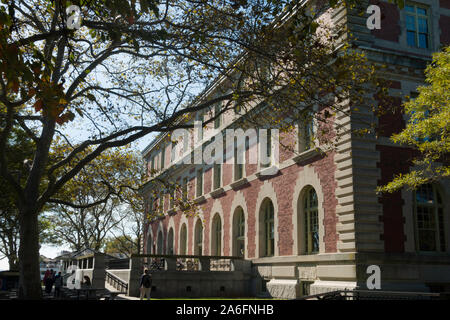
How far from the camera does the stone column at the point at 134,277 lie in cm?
2394

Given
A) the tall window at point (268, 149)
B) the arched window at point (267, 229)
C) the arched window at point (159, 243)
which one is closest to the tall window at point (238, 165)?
the tall window at point (268, 149)

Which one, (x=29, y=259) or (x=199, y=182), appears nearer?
(x=29, y=259)

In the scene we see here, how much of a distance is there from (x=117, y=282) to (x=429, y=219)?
1635 centimetres

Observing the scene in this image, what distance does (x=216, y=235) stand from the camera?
33.6 meters

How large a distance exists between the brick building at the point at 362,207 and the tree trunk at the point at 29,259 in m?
4.96

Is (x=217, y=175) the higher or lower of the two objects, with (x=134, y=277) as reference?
higher

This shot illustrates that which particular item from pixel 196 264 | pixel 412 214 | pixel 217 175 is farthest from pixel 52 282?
pixel 412 214

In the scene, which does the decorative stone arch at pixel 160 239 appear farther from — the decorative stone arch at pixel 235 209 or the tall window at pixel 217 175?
the decorative stone arch at pixel 235 209

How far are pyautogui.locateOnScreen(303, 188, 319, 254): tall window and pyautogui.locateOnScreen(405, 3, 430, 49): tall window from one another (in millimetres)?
8230

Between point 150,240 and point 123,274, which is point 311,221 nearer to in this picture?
point 123,274

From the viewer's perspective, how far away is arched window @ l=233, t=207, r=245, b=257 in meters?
29.4

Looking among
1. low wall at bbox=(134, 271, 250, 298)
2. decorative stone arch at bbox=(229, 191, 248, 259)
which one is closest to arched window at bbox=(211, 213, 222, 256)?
decorative stone arch at bbox=(229, 191, 248, 259)

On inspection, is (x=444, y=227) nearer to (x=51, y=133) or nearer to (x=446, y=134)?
(x=446, y=134)
